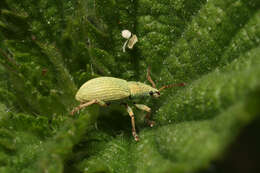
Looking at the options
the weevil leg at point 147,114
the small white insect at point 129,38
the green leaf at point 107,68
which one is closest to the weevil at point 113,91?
the weevil leg at point 147,114

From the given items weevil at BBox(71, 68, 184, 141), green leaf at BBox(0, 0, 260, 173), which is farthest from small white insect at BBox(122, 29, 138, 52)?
weevil at BBox(71, 68, 184, 141)

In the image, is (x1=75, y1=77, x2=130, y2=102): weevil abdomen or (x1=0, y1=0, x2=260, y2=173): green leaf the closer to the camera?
(x1=0, y1=0, x2=260, y2=173): green leaf

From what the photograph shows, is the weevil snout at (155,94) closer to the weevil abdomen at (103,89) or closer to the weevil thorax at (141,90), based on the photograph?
the weevil thorax at (141,90)

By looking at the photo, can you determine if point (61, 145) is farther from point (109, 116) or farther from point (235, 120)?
point (235, 120)

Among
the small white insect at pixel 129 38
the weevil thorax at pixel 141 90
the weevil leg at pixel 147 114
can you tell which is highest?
the small white insect at pixel 129 38

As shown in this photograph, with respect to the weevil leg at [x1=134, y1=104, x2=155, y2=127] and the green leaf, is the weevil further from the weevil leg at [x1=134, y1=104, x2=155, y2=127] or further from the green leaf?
the green leaf

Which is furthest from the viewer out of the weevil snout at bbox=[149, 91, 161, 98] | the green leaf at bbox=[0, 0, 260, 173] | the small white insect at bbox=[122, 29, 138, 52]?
the weevil snout at bbox=[149, 91, 161, 98]

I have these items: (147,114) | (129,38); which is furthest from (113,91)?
(129,38)
